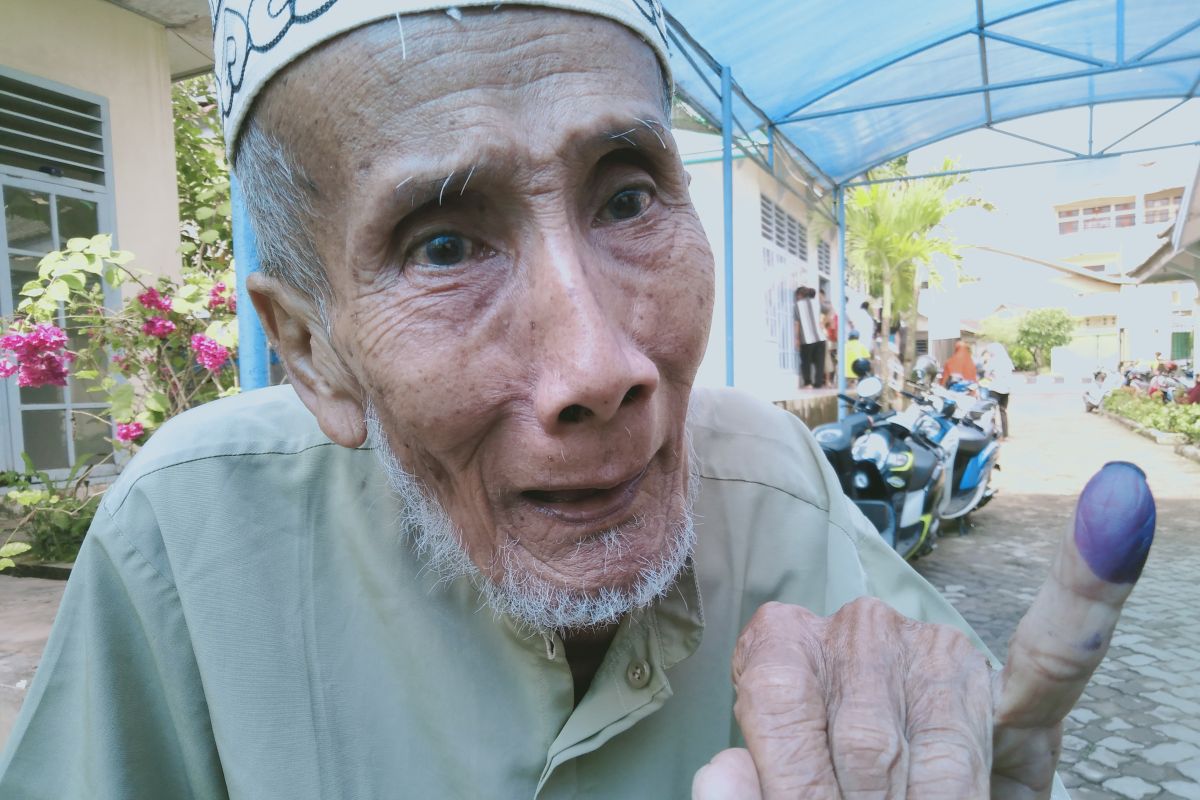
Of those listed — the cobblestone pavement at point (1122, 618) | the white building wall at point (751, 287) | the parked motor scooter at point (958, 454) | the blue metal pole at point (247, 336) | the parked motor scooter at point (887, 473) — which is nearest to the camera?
the blue metal pole at point (247, 336)

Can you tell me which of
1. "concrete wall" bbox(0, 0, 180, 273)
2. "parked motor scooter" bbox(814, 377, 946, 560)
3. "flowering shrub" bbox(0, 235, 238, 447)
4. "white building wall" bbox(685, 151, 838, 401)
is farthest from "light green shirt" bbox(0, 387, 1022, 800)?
"white building wall" bbox(685, 151, 838, 401)

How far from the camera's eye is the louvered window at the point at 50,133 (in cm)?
504

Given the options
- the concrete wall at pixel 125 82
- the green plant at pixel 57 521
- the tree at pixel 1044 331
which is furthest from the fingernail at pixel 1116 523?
the tree at pixel 1044 331

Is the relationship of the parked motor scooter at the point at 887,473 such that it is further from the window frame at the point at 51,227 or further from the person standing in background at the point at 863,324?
the person standing in background at the point at 863,324

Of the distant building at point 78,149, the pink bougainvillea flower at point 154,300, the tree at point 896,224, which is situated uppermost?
the tree at point 896,224

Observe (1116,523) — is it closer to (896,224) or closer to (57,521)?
(57,521)

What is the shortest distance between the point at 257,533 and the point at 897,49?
7655 millimetres

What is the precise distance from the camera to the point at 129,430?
3.44 m

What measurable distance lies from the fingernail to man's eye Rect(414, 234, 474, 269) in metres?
0.74

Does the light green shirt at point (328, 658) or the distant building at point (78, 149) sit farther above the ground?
the distant building at point (78, 149)

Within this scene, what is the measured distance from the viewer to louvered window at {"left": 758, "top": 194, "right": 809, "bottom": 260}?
1134cm

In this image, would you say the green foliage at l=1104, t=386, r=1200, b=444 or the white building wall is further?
the green foliage at l=1104, t=386, r=1200, b=444

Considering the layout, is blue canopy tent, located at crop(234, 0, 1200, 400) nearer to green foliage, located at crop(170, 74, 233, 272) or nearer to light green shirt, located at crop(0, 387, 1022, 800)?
green foliage, located at crop(170, 74, 233, 272)

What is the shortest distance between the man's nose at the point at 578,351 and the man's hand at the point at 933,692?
0.31 metres
